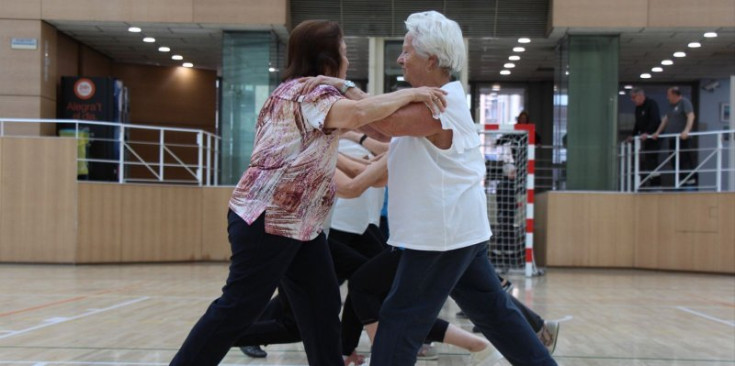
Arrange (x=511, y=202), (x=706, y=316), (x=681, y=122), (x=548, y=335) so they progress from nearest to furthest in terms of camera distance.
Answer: (x=548, y=335) → (x=706, y=316) → (x=511, y=202) → (x=681, y=122)

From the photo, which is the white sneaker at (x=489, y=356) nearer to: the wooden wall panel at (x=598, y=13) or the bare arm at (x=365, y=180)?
the bare arm at (x=365, y=180)

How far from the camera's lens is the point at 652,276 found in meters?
11.3

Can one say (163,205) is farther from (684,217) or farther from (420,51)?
(420,51)

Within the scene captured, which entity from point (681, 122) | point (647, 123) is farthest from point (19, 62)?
point (681, 122)

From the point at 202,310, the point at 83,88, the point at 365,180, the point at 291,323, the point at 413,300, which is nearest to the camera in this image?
the point at 413,300

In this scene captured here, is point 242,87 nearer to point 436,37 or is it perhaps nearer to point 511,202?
point 511,202

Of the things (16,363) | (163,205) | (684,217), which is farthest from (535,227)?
(16,363)

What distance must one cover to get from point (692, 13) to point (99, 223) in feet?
31.9

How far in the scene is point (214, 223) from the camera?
43.2ft

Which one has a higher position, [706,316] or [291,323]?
[291,323]

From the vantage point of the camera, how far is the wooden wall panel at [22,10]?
13.3 metres

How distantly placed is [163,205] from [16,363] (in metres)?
8.85

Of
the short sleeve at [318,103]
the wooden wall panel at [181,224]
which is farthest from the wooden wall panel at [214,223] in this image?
the short sleeve at [318,103]

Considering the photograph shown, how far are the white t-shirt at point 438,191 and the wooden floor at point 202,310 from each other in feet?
6.04
